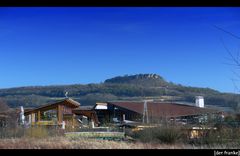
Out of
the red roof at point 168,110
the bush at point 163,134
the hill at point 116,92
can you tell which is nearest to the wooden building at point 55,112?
the red roof at point 168,110

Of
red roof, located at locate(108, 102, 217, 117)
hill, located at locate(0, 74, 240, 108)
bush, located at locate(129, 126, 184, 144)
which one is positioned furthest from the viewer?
hill, located at locate(0, 74, 240, 108)

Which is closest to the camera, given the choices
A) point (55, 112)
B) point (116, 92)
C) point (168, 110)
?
point (168, 110)

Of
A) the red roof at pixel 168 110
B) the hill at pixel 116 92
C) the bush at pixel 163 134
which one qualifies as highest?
the hill at pixel 116 92

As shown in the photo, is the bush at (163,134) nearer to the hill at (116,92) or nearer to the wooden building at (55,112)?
the wooden building at (55,112)

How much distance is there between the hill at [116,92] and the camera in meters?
50.6

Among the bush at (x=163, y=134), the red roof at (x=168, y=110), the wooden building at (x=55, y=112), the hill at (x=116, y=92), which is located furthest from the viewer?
the hill at (x=116, y=92)

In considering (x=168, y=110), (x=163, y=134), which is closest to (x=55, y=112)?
(x=168, y=110)

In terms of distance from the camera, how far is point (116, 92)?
68250 millimetres

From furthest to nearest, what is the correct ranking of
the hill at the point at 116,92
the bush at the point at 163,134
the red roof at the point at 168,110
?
1. the hill at the point at 116,92
2. the red roof at the point at 168,110
3. the bush at the point at 163,134

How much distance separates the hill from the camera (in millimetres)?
50594

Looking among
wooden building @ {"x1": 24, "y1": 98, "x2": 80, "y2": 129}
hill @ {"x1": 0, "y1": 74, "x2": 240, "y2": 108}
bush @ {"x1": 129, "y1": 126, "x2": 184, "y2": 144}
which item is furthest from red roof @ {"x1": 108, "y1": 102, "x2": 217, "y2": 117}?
hill @ {"x1": 0, "y1": 74, "x2": 240, "y2": 108}

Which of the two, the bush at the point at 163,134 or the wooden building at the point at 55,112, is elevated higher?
the wooden building at the point at 55,112

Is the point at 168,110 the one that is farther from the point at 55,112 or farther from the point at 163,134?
the point at 163,134

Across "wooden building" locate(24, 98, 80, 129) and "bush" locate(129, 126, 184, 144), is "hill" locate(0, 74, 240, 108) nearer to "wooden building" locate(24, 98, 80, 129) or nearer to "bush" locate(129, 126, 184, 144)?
"wooden building" locate(24, 98, 80, 129)
